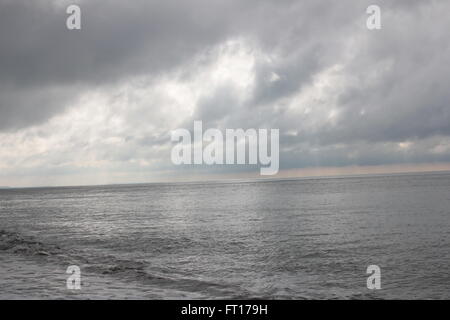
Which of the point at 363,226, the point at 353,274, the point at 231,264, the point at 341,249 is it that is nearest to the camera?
the point at 353,274

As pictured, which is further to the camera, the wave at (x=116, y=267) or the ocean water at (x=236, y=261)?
the wave at (x=116, y=267)

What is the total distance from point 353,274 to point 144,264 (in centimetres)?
1372

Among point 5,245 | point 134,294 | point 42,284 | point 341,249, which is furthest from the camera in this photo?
point 5,245

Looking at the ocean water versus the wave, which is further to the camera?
the wave

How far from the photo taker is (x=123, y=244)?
3488 cm

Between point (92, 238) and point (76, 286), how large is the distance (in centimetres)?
2206

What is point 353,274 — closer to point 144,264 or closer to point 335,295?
point 335,295

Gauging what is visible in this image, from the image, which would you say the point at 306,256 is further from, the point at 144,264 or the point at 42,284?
the point at 42,284

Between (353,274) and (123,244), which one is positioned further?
(123,244)

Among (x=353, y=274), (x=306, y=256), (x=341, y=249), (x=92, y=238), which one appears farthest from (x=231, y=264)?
(x=92, y=238)

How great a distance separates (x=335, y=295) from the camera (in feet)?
59.1

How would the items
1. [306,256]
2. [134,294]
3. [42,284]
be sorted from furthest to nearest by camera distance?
[306,256] → [42,284] → [134,294]

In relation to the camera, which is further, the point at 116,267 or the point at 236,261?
the point at 236,261
